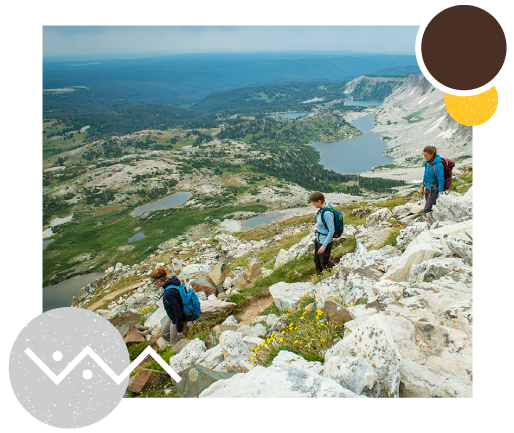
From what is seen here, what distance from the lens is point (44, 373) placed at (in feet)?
14.5

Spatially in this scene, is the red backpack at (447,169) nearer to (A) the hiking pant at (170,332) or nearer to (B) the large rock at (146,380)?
(A) the hiking pant at (170,332)

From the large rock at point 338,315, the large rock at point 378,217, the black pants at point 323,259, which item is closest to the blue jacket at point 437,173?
the black pants at point 323,259

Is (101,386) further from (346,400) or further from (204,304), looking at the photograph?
(204,304)

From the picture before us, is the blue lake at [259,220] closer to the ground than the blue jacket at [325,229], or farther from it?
closer to the ground

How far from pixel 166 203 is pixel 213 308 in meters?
131

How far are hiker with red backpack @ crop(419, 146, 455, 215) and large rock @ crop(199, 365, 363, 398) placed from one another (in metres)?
7.83

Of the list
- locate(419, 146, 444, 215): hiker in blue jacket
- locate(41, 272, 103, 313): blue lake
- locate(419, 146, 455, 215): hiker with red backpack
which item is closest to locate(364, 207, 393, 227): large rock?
locate(419, 146, 444, 215): hiker in blue jacket

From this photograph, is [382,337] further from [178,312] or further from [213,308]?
[213,308]

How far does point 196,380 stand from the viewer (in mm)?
5465

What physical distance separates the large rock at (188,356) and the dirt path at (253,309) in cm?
218

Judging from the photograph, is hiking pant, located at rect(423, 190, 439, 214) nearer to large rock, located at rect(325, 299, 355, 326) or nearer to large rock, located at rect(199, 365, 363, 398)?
large rock, located at rect(325, 299, 355, 326)

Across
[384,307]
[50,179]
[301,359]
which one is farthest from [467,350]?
[50,179]

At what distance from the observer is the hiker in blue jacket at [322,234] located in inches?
319

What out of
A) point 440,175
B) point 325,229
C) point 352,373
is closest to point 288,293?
point 325,229
